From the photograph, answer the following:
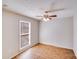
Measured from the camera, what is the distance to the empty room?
2.97 meters

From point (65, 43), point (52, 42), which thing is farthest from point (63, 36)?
point (52, 42)

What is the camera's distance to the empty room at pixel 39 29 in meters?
2.97

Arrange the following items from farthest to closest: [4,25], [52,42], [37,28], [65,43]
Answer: [37,28] < [52,42] < [65,43] < [4,25]

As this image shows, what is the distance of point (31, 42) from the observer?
5926 millimetres

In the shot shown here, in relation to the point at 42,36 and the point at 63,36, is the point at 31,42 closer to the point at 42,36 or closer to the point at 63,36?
the point at 42,36

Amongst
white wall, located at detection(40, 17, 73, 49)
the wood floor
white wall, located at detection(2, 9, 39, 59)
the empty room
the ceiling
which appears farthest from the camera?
white wall, located at detection(40, 17, 73, 49)

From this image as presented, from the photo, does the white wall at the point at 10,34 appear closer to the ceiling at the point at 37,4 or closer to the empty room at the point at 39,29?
the empty room at the point at 39,29

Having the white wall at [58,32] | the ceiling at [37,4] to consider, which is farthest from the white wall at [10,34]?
the white wall at [58,32]

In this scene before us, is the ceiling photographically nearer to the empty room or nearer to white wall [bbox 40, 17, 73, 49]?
the empty room

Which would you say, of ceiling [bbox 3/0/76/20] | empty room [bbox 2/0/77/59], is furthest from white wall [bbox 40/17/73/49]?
ceiling [bbox 3/0/76/20]

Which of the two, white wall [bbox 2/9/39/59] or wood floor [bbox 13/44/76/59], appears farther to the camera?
wood floor [bbox 13/44/76/59]

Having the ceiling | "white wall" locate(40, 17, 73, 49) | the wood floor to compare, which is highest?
the ceiling

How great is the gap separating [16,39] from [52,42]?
11.4 ft

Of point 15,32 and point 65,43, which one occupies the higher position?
point 15,32
